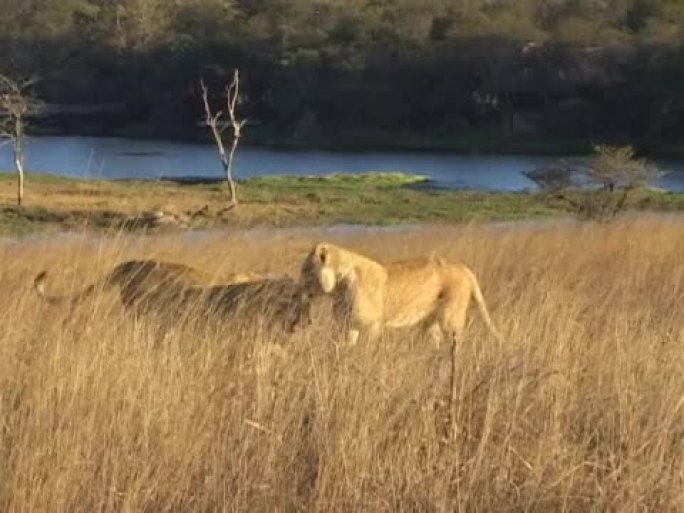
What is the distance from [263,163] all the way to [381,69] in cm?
2407

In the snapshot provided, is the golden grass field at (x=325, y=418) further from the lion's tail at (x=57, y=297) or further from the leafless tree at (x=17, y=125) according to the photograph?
the leafless tree at (x=17, y=125)

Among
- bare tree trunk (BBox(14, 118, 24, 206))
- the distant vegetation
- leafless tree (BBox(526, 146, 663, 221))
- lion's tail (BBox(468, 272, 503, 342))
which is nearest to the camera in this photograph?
lion's tail (BBox(468, 272, 503, 342))

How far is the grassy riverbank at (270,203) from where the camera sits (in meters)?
32.0

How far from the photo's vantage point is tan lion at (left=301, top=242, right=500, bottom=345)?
230 inches

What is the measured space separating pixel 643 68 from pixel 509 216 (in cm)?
4258

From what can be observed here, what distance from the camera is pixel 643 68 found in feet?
238

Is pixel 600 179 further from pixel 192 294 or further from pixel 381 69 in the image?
pixel 381 69

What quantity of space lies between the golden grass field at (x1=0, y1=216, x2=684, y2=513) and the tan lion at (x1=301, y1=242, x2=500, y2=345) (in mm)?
495

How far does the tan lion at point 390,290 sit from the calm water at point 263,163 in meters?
37.5

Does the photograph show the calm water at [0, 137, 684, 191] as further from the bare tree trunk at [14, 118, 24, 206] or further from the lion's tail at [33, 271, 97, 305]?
the lion's tail at [33, 271, 97, 305]

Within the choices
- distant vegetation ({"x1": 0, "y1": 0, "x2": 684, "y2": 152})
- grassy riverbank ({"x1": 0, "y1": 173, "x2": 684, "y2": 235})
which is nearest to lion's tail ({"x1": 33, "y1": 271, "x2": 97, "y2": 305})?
grassy riverbank ({"x1": 0, "y1": 173, "x2": 684, "y2": 235})

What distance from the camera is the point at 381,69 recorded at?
8188cm

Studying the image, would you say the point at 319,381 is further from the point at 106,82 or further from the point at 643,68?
the point at 106,82

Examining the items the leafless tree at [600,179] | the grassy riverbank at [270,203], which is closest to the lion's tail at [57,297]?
the grassy riverbank at [270,203]
